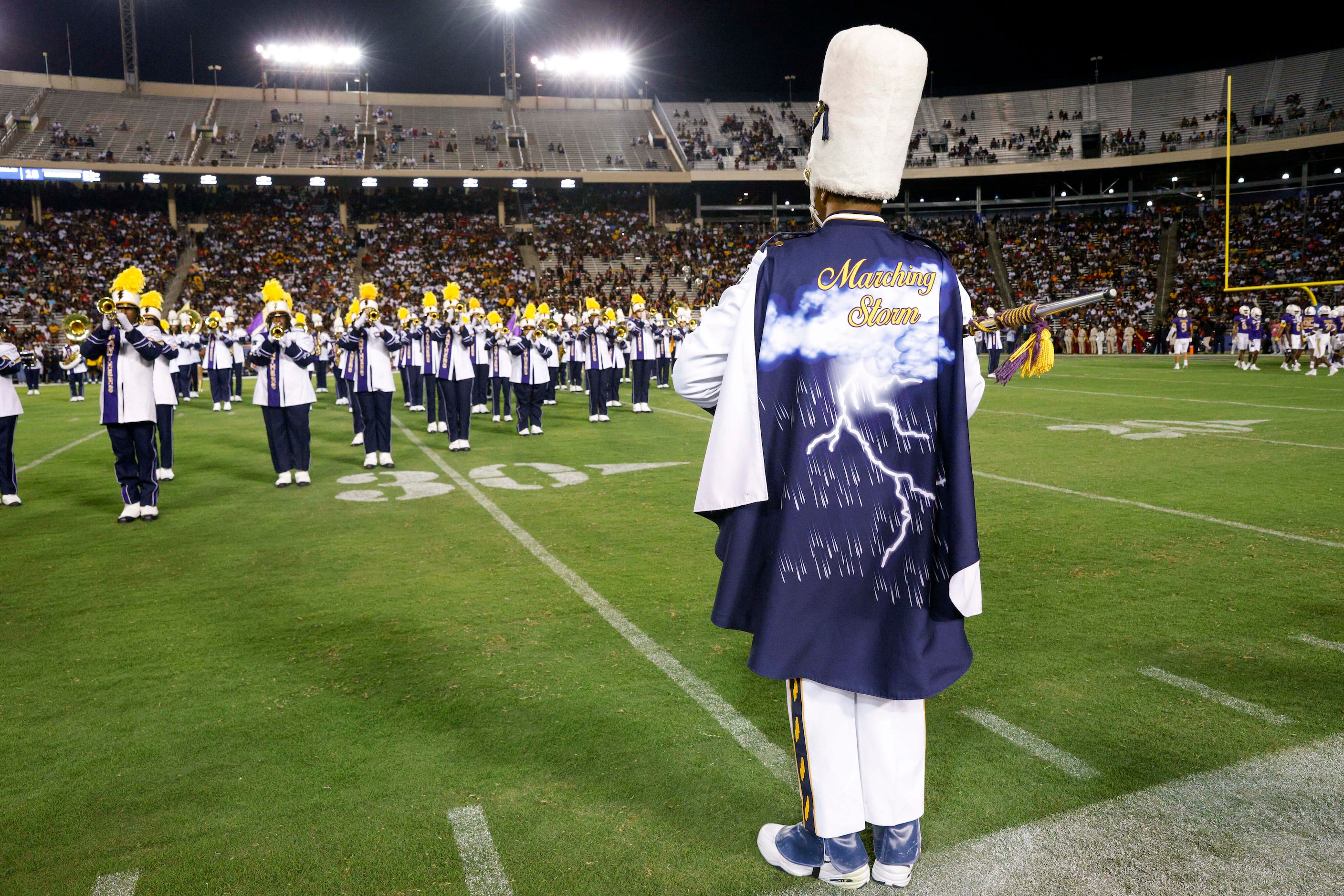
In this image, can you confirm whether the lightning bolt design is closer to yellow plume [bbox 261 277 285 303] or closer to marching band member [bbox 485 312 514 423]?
yellow plume [bbox 261 277 285 303]

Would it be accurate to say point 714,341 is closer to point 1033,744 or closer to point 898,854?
point 898,854

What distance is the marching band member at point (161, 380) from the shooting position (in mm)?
7457

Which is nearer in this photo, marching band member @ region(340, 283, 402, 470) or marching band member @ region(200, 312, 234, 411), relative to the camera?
marching band member @ region(340, 283, 402, 470)

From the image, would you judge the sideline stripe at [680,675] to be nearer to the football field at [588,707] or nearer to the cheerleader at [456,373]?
the football field at [588,707]

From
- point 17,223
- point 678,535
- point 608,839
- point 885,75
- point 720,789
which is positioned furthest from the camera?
point 17,223

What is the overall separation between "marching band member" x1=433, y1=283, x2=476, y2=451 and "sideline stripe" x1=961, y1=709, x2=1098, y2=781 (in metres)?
8.59

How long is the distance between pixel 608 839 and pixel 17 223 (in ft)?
155

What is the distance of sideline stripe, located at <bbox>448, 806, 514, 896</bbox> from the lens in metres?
2.33

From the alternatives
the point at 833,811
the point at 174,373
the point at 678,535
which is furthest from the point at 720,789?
the point at 174,373

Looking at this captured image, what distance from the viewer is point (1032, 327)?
2807 millimetres

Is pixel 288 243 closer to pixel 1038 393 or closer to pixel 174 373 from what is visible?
pixel 174 373

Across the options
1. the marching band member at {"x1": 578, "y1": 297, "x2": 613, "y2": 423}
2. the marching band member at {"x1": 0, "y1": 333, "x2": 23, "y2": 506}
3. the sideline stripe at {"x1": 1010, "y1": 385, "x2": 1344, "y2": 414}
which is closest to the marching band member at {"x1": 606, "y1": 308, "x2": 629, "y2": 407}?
the marching band member at {"x1": 578, "y1": 297, "x2": 613, "y2": 423}

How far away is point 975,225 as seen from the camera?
1801 inches

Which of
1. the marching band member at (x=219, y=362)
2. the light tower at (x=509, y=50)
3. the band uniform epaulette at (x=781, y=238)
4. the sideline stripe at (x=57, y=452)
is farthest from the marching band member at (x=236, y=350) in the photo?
the light tower at (x=509, y=50)
